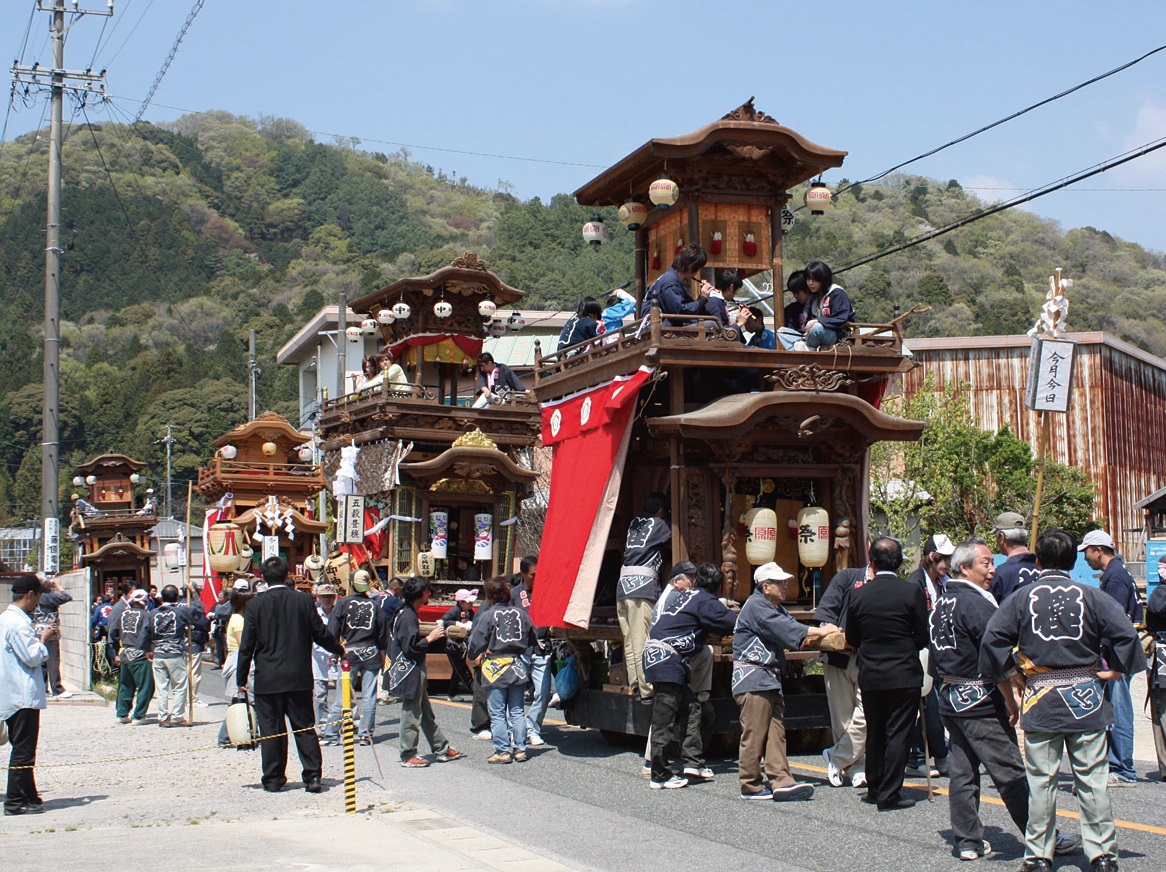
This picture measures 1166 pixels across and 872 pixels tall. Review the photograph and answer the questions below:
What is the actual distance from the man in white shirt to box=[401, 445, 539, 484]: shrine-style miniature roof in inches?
487

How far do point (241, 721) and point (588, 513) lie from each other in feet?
12.9

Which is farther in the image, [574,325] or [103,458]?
[103,458]

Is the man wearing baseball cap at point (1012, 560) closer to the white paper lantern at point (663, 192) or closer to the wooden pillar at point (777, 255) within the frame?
the wooden pillar at point (777, 255)

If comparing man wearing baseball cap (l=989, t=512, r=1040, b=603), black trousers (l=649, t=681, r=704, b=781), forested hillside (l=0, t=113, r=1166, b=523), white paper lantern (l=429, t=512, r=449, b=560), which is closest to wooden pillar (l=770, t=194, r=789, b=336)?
man wearing baseball cap (l=989, t=512, r=1040, b=603)

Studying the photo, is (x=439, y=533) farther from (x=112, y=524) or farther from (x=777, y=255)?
(x=112, y=524)

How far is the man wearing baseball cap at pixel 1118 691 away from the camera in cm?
995

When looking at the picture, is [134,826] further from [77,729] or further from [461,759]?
[77,729]

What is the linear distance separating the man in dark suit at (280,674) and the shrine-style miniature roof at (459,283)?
44.7 ft

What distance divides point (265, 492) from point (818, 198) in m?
23.7

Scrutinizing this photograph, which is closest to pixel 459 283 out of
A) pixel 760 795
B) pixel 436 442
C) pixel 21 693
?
pixel 436 442

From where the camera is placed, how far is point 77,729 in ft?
55.8

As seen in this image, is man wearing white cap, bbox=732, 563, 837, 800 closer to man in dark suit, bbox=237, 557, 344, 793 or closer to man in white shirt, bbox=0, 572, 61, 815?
man in dark suit, bbox=237, 557, 344, 793

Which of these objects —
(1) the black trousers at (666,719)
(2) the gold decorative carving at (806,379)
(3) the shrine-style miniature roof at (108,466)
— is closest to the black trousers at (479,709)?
(1) the black trousers at (666,719)

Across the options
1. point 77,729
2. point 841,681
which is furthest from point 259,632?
point 77,729
